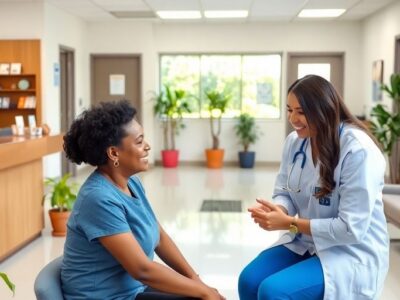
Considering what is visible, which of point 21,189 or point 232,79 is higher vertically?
point 232,79

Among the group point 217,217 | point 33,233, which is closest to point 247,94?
point 217,217

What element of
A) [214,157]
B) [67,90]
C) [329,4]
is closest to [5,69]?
[67,90]

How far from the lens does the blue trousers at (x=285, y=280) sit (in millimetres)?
1829

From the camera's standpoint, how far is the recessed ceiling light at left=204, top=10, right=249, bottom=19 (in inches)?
325

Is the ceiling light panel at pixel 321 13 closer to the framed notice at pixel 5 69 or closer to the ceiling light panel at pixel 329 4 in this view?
the ceiling light panel at pixel 329 4

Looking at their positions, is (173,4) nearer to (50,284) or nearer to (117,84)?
(117,84)

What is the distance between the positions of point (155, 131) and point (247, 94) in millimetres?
1977

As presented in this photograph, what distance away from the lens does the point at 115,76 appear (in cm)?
970

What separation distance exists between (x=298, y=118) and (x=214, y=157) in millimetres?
7538

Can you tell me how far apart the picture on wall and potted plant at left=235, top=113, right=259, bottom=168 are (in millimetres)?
2270

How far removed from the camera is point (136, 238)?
5.63 feet

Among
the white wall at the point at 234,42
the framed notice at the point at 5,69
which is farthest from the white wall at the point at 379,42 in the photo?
the framed notice at the point at 5,69

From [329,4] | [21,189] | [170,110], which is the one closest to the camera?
[21,189]

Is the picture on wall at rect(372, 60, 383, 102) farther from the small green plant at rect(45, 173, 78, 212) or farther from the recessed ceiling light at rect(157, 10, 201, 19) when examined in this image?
the small green plant at rect(45, 173, 78, 212)
